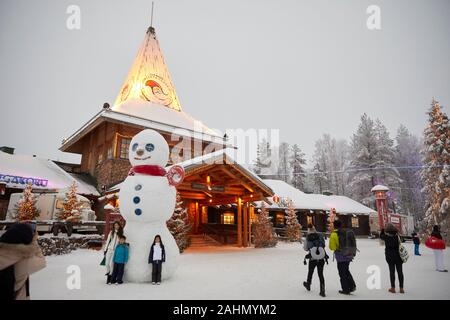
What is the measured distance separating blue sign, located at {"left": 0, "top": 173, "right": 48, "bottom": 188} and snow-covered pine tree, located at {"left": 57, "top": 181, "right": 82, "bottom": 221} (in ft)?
11.8

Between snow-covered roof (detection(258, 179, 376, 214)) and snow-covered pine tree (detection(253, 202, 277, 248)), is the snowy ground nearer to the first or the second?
snow-covered pine tree (detection(253, 202, 277, 248))

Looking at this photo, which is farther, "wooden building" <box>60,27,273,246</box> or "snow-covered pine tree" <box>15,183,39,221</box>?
"snow-covered pine tree" <box>15,183,39,221</box>

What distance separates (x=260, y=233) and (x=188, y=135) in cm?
977

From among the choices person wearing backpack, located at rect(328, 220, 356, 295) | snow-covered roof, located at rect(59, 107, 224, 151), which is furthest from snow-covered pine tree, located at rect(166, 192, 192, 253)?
snow-covered roof, located at rect(59, 107, 224, 151)

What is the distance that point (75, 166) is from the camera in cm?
2388

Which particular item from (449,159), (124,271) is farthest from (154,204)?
(449,159)

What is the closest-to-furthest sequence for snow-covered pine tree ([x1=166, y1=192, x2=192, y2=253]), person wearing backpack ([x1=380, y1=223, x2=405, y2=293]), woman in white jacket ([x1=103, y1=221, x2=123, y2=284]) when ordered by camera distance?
person wearing backpack ([x1=380, y1=223, x2=405, y2=293]) < woman in white jacket ([x1=103, y1=221, x2=123, y2=284]) < snow-covered pine tree ([x1=166, y1=192, x2=192, y2=253])

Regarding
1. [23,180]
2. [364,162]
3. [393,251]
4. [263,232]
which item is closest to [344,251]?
[393,251]

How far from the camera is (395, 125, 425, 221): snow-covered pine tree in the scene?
3428 cm

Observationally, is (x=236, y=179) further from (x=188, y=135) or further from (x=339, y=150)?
(x=339, y=150)

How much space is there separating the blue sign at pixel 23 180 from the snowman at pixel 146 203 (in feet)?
45.2

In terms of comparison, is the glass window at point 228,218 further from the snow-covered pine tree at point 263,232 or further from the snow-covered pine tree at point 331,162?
the snow-covered pine tree at point 331,162

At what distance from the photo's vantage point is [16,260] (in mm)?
A: 3283

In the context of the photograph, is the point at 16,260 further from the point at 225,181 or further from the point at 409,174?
the point at 409,174
